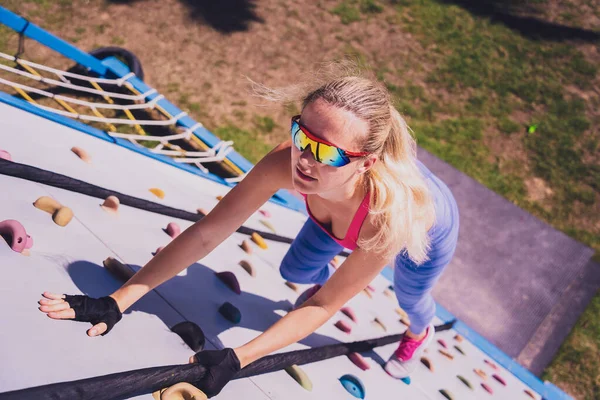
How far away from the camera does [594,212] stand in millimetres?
4984

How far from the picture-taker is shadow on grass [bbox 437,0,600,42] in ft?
23.7

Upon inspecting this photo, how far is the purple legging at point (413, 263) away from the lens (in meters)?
2.01

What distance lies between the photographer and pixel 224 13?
19.4ft

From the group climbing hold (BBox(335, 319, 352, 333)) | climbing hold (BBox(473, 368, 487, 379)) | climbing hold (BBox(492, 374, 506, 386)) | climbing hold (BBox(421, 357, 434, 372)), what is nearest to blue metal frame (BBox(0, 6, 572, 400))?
climbing hold (BBox(492, 374, 506, 386))

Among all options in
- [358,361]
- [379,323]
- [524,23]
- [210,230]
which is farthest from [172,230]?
[524,23]

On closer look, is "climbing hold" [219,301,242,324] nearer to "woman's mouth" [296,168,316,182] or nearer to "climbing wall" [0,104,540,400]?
"climbing wall" [0,104,540,400]

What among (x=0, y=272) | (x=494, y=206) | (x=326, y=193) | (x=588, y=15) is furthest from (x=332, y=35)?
(x=0, y=272)

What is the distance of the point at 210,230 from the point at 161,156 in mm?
1607

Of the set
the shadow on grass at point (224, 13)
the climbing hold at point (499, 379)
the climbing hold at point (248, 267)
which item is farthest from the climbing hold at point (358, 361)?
the shadow on grass at point (224, 13)

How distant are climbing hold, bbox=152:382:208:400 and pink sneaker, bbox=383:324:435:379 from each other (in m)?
1.27

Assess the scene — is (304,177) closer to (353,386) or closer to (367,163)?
(367,163)

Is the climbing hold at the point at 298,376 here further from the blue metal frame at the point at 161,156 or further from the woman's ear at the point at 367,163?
the blue metal frame at the point at 161,156

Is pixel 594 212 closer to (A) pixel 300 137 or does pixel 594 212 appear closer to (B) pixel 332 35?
(B) pixel 332 35

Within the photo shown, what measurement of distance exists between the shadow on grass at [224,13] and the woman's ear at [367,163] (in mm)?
4545
